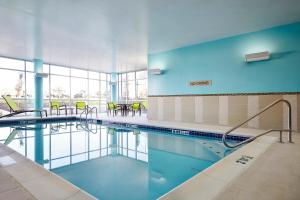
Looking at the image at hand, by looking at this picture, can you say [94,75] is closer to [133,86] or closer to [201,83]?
[133,86]

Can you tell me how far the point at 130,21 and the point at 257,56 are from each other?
352 cm

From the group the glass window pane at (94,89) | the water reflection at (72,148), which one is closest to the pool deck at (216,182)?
the water reflection at (72,148)

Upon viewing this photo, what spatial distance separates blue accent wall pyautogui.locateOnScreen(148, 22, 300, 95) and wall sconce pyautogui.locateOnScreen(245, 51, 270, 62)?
27cm

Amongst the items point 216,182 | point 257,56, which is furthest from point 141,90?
point 216,182

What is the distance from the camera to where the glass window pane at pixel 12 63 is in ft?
29.0

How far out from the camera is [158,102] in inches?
295

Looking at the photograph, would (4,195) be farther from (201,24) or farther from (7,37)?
(7,37)

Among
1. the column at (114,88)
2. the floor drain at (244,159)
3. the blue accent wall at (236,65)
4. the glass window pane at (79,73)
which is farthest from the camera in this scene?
the column at (114,88)

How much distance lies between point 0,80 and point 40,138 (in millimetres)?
6317

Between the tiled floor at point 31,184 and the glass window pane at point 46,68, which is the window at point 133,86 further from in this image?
the tiled floor at point 31,184

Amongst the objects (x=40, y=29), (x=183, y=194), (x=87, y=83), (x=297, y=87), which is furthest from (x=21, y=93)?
(x=297, y=87)

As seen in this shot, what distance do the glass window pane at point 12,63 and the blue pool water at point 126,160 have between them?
20.2 ft

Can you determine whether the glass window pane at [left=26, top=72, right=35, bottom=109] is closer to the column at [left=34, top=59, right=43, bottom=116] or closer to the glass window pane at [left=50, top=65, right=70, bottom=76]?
the column at [left=34, top=59, right=43, bottom=116]

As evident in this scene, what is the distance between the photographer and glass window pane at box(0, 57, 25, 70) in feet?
29.0
